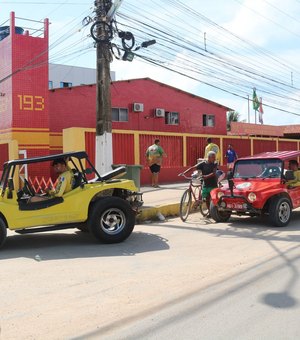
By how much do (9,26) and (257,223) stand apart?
48.0ft

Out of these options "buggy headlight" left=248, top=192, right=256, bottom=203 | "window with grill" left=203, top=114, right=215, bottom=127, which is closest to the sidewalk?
"buggy headlight" left=248, top=192, right=256, bottom=203

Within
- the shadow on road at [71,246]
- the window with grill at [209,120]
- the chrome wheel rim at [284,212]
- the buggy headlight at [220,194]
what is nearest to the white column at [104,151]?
the shadow on road at [71,246]

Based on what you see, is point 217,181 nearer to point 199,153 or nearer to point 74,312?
point 74,312

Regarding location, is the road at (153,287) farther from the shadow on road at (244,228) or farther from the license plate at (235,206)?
the license plate at (235,206)

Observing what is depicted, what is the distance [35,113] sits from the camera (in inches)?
784

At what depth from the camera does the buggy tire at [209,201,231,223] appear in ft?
33.6

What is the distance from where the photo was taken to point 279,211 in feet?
31.0

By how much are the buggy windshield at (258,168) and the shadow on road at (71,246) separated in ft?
9.66

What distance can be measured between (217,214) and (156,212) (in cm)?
171

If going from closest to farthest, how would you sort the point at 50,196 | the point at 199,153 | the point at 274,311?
the point at 274,311 → the point at 50,196 → the point at 199,153

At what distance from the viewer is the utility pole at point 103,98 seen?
462 inches

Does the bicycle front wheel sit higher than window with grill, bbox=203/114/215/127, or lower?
lower

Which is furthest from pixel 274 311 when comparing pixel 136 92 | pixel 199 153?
pixel 136 92

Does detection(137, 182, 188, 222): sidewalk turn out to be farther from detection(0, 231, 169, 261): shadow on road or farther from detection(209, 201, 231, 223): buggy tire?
detection(0, 231, 169, 261): shadow on road
